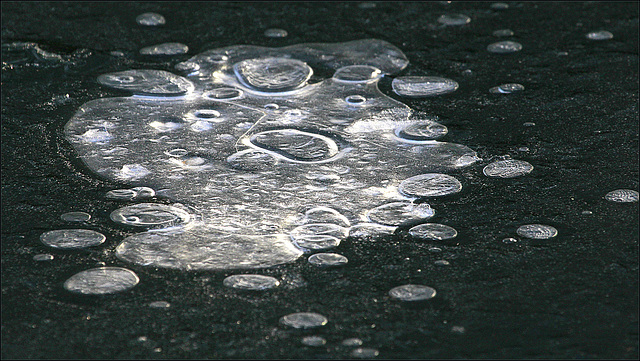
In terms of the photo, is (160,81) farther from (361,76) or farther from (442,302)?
(442,302)

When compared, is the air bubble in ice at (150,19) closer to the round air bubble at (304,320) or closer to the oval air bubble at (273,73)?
the oval air bubble at (273,73)

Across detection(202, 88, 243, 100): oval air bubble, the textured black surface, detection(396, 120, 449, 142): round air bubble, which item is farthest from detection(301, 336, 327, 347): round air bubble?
detection(202, 88, 243, 100): oval air bubble

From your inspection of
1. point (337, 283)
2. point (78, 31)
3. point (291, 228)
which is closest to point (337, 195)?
point (291, 228)

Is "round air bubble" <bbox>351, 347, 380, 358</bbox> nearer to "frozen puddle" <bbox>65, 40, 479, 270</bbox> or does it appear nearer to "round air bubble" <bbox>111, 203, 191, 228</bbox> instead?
"frozen puddle" <bbox>65, 40, 479, 270</bbox>

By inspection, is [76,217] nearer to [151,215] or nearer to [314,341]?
[151,215]

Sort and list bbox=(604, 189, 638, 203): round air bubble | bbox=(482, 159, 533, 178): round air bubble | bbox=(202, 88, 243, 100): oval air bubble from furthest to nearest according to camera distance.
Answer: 1. bbox=(202, 88, 243, 100): oval air bubble
2. bbox=(482, 159, 533, 178): round air bubble
3. bbox=(604, 189, 638, 203): round air bubble
